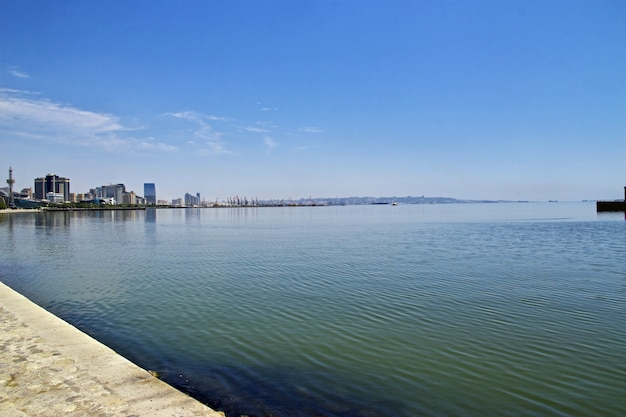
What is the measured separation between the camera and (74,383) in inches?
278

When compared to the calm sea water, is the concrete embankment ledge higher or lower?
higher

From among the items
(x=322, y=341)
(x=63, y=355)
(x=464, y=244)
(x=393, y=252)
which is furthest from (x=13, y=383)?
(x=464, y=244)

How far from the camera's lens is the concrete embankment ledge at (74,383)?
6191 mm

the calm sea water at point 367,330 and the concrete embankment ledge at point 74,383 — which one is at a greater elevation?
the concrete embankment ledge at point 74,383

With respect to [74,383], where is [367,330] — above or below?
below

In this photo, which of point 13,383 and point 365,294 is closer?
point 13,383

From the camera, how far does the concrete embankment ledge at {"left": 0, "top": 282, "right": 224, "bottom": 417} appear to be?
20.3 feet

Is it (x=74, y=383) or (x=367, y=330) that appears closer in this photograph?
(x=74, y=383)

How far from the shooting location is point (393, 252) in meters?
30.5

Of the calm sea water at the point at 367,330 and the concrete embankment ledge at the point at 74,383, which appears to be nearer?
the concrete embankment ledge at the point at 74,383

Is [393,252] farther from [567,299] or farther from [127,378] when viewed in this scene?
[127,378]

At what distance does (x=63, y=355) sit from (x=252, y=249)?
84.0 feet

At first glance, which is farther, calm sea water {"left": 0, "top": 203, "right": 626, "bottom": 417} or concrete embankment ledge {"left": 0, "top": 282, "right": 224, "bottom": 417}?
calm sea water {"left": 0, "top": 203, "right": 626, "bottom": 417}

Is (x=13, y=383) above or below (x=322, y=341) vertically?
above
